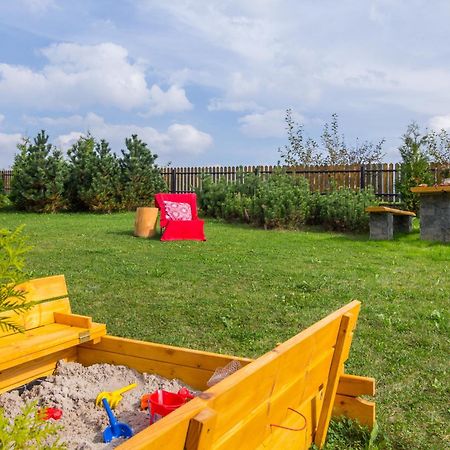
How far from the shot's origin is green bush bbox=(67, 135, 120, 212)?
18.2m

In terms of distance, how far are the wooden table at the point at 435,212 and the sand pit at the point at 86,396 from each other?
8.39 meters

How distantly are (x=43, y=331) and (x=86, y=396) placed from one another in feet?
1.97

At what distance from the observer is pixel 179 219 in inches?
450

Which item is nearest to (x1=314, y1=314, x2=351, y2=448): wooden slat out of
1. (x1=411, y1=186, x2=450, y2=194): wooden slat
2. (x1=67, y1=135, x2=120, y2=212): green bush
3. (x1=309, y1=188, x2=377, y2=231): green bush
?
(x1=411, y1=186, x2=450, y2=194): wooden slat

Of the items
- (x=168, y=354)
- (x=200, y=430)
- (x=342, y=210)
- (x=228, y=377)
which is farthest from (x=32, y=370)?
(x=342, y=210)

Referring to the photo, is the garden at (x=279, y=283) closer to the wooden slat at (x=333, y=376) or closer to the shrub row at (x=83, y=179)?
the wooden slat at (x=333, y=376)

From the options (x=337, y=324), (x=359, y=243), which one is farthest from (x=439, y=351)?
(x=359, y=243)

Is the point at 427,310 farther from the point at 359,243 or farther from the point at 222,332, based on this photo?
the point at 359,243

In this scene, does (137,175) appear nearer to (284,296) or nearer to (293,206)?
(293,206)

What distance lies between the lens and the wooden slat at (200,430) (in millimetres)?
1496

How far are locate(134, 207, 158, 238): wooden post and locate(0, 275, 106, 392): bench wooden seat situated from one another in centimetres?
744

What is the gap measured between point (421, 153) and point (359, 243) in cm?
723

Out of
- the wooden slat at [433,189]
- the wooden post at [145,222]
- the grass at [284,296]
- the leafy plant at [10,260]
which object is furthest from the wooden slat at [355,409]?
the wooden post at [145,222]

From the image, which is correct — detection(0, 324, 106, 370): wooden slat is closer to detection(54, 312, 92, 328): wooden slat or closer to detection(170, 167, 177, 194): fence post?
detection(54, 312, 92, 328): wooden slat
